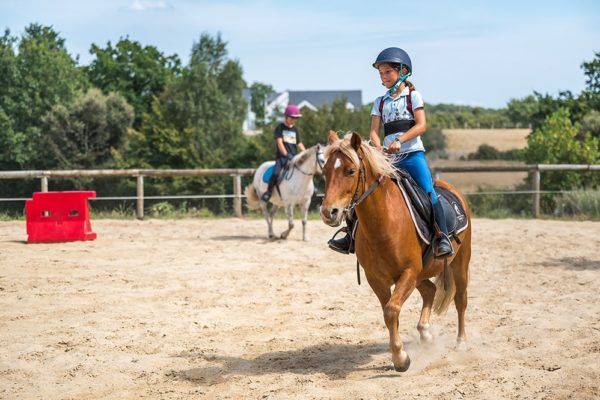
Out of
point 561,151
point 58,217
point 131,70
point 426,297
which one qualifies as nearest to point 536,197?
point 561,151

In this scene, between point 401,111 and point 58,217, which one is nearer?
point 401,111

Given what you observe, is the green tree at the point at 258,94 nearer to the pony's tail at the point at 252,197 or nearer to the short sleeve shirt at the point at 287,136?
Result: the pony's tail at the point at 252,197

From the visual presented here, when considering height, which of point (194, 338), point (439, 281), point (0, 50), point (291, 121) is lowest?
point (194, 338)

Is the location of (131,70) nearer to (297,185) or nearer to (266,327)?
(297,185)

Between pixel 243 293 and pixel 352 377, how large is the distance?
11.9 feet

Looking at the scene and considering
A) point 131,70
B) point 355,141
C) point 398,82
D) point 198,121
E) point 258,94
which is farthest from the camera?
point 258,94

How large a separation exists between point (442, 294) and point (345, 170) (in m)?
2.05

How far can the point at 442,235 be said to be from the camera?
19.7 ft

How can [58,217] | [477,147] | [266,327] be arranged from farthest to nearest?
1. [477,147]
2. [58,217]
3. [266,327]

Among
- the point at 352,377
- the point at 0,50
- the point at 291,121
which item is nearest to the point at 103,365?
the point at 352,377

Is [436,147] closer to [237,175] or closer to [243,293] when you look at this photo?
[237,175]

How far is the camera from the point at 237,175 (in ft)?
60.8

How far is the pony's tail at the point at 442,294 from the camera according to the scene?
21.8 feet

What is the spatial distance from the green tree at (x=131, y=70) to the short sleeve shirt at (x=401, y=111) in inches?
1625
